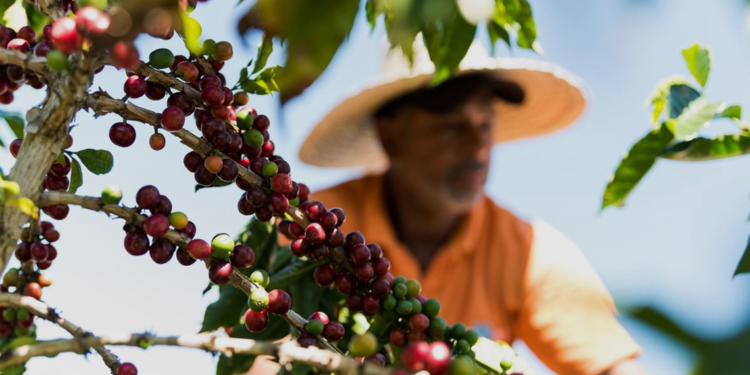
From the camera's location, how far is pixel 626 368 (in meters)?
2.50

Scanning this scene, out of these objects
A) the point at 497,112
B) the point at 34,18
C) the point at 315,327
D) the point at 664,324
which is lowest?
the point at 664,324

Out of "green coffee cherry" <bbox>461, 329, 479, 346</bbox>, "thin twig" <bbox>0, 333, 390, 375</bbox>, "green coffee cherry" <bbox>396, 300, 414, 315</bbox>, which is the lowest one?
"thin twig" <bbox>0, 333, 390, 375</bbox>

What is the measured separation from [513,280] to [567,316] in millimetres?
430

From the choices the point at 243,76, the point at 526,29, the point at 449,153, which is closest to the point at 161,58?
the point at 243,76

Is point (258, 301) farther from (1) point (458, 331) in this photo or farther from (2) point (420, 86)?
(2) point (420, 86)

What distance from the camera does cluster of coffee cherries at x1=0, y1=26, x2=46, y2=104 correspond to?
931 millimetres

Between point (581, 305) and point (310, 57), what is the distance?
8.43 ft

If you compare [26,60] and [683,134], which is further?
[683,134]

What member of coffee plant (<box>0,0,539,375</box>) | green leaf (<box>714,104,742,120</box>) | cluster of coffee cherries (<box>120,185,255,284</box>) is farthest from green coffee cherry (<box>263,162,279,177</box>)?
green leaf (<box>714,104,742,120</box>)

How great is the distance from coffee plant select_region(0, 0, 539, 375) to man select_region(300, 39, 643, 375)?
73.7 inches

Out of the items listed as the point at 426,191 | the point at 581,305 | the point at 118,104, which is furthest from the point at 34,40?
the point at 426,191

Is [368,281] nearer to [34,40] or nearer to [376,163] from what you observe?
[34,40]

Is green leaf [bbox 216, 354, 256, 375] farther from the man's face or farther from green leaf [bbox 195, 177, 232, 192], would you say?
the man's face

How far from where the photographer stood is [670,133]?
1.15 m
